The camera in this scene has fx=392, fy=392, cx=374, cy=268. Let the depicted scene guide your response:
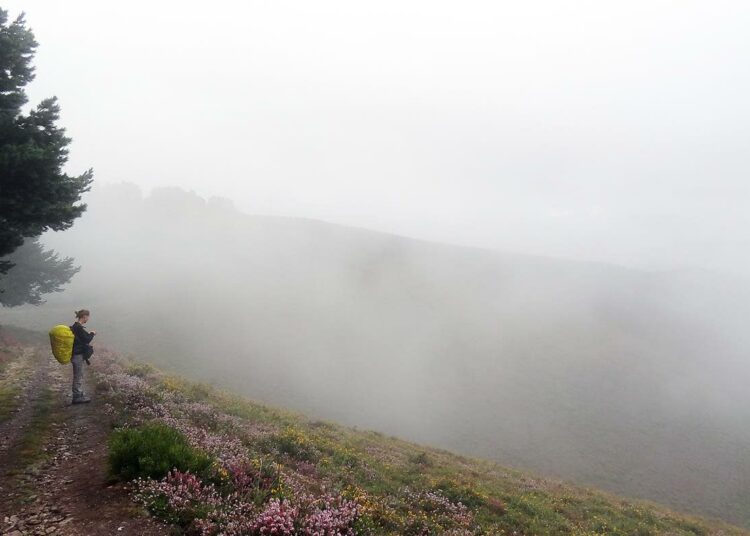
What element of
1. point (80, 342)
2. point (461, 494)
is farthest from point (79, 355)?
point (461, 494)

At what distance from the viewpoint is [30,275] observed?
43.6 meters

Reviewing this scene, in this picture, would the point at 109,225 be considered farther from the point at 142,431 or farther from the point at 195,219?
the point at 142,431

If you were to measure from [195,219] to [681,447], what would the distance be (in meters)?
146

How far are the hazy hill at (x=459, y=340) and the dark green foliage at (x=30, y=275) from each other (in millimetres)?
10085

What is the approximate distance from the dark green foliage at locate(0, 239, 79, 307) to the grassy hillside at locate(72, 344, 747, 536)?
Result: 30.9 m

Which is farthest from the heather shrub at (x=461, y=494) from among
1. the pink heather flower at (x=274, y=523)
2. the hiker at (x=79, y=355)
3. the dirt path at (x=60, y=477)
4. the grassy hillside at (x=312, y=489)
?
the hiker at (x=79, y=355)

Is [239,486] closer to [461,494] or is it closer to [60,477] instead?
[60,477]

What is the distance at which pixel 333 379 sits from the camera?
56.0 metres

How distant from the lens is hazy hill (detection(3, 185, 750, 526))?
46094 millimetres

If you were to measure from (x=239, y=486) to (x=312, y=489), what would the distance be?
8.46 ft

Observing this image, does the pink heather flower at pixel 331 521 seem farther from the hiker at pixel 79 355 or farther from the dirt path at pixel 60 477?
the hiker at pixel 79 355

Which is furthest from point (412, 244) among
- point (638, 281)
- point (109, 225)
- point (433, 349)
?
point (109, 225)

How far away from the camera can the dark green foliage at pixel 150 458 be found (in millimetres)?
Answer: 7027

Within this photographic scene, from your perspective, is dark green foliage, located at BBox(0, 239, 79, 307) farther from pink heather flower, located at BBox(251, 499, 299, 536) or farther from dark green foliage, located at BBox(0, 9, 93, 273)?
pink heather flower, located at BBox(251, 499, 299, 536)
